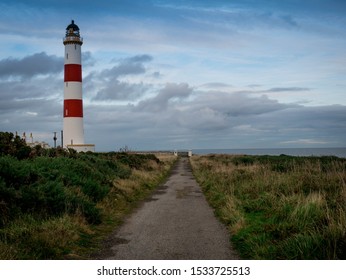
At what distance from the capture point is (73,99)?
39.7m

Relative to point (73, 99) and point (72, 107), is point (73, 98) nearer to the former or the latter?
point (73, 99)

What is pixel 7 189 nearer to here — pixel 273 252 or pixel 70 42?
pixel 273 252

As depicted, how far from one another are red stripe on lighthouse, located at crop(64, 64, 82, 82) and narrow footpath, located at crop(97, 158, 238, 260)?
2902cm

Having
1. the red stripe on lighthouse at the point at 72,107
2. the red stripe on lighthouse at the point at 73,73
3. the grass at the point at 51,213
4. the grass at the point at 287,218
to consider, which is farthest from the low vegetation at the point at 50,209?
the red stripe on lighthouse at the point at 73,73

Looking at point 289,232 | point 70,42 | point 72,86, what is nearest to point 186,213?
point 289,232

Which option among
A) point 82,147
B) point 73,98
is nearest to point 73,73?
point 73,98

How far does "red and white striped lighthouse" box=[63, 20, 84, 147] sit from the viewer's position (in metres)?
39.8

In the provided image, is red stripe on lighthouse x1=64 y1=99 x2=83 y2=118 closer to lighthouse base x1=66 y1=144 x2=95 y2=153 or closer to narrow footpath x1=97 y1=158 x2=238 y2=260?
lighthouse base x1=66 y1=144 x2=95 y2=153

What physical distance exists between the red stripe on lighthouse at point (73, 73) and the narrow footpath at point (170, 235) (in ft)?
95.2

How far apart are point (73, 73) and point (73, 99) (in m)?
2.81

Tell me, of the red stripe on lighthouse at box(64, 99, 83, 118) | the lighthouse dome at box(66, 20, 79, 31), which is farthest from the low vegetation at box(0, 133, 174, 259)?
the lighthouse dome at box(66, 20, 79, 31)

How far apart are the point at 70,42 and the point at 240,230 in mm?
36986

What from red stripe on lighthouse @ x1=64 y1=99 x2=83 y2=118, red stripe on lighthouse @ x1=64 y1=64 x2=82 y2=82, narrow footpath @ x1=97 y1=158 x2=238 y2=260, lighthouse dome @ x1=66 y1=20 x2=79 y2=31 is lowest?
narrow footpath @ x1=97 y1=158 x2=238 y2=260

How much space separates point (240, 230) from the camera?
8.80 meters
